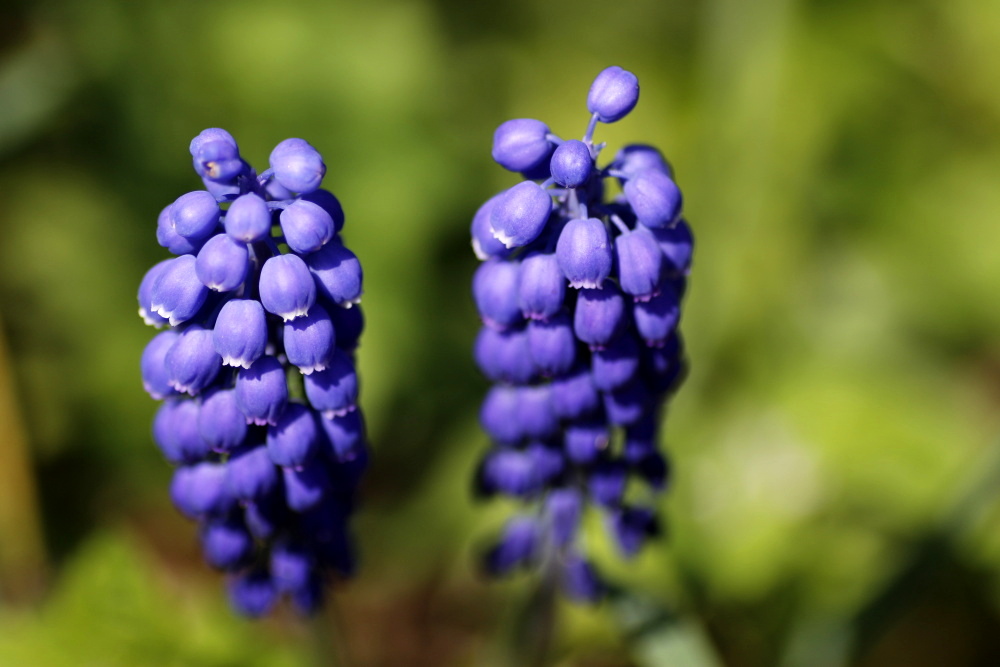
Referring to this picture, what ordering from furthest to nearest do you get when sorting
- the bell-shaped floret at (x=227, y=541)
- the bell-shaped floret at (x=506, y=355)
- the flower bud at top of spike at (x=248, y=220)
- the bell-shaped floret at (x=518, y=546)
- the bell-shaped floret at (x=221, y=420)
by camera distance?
the bell-shaped floret at (x=518, y=546), the bell-shaped floret at (x=227, y=541), the bell-shaped floret at (x=506, y=355), the bell-shaped floret at (x=221, y=420), the flower bud at top of spike at (x=248, y=220)

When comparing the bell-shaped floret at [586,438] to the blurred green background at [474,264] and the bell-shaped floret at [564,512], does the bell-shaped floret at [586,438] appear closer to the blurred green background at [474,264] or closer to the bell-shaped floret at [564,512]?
the bell-shaped floret at [564,512]

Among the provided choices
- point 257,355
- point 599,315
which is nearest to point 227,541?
point 257,355

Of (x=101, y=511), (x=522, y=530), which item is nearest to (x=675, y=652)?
(x=522, y=530)

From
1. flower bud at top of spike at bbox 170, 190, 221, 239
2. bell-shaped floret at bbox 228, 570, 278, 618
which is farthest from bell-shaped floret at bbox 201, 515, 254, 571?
Result: flower bud at top of spike at bbox 170, 190, 221, 239

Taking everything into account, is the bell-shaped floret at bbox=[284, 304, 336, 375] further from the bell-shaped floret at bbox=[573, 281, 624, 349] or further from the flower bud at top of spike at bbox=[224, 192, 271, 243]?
the bell-shaped floret at bbox=[573, 281, 624, 349]

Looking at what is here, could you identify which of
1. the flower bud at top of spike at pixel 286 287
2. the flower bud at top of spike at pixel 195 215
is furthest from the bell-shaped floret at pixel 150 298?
the flower bud at top of spike at pixel 286 287

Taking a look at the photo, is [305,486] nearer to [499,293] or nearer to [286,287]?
[286,287]

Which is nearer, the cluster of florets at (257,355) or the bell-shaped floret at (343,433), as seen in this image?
the cluster of florets at (257,355)
